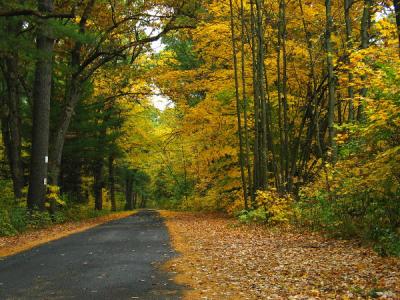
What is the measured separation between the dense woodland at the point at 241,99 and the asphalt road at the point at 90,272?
13.2 ft

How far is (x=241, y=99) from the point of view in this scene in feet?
64.5

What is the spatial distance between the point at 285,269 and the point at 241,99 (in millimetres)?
12686

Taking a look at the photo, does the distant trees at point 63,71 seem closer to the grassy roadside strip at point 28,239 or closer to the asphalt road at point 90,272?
the grassy roadside strip at point 28,239

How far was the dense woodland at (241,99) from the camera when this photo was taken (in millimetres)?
9789

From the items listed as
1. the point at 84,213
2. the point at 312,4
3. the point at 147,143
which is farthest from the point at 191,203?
the point at 312,4

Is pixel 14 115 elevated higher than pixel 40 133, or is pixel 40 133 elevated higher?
pixel 14 115

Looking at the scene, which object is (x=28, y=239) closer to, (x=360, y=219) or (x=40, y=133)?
(x=40, y=133)

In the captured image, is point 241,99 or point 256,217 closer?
point 256,217

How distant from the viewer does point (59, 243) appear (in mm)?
12008

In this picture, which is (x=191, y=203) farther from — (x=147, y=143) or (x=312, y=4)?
(x=312, y=4)

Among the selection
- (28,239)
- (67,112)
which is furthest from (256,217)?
(67,112)

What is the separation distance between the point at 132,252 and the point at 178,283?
3.35 metres

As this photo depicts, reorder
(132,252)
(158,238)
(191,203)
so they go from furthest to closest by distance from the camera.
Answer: (191,203)
(158,238)
(132,252)

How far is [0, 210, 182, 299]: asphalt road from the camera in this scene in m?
6.31
